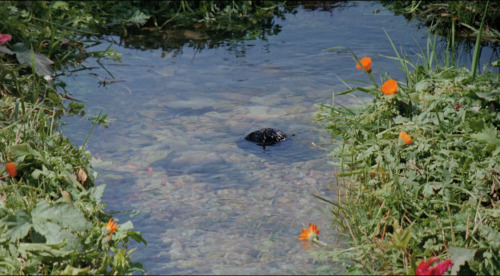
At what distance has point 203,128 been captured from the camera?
4.06 metres

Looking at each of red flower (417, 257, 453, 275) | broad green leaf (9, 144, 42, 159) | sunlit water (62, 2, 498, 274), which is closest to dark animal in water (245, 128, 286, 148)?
sunlit water (62, 2, 498, 274)

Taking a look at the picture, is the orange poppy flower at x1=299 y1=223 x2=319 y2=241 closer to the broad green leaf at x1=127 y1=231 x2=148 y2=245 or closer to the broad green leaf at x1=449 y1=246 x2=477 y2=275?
the broad green leaf at x1=449 y1=246 x2=477 y2=275

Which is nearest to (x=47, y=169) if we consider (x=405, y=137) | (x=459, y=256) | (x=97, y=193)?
(x=97, y=193)

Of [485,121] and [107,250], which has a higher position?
[485,121]

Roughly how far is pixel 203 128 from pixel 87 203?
4.13 feet

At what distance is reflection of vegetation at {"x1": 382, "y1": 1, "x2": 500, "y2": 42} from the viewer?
5555mm

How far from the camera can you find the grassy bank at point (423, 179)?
2.64 m

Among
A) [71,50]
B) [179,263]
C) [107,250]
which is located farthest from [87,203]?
[71,50]

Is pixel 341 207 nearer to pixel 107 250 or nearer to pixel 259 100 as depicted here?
pixel 107 250

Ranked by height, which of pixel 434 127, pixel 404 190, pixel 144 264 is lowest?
pixel 144 264

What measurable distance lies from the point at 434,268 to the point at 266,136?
1.71 meters

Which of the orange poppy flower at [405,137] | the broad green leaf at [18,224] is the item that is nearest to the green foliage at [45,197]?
the broad green leaf at [18,224]

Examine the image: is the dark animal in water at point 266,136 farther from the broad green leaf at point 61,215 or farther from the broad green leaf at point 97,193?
the broad green leaf at point 61,215

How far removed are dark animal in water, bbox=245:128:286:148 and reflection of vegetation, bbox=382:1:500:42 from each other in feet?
7.92
